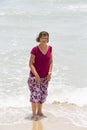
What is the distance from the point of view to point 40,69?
21.1 feet

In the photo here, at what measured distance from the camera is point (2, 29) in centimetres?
1585

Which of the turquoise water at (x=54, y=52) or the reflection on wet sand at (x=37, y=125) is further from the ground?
the turquoise water at (x=54, y=52)

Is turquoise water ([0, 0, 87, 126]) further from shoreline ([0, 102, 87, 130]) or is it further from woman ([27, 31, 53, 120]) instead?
woman ([27, 31, 53, 120])

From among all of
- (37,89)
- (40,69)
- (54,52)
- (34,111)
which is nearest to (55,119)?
(34,111)

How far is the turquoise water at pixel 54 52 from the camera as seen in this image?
855cm

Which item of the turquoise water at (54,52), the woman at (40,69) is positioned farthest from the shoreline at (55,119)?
the turquoise water at (54,52)

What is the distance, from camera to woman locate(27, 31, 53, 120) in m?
6.35

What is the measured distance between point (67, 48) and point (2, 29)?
4.24 metres

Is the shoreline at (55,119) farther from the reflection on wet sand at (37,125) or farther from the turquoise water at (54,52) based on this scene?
the turquoise water at (54,52)

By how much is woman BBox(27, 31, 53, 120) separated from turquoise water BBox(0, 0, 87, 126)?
98 centimetres

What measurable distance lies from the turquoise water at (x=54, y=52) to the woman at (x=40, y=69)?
98cm

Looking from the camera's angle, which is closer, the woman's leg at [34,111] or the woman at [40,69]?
the woman at [40,69]

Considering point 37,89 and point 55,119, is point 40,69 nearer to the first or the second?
point 37,89

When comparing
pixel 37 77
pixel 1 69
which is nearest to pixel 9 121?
pixel 37 77
